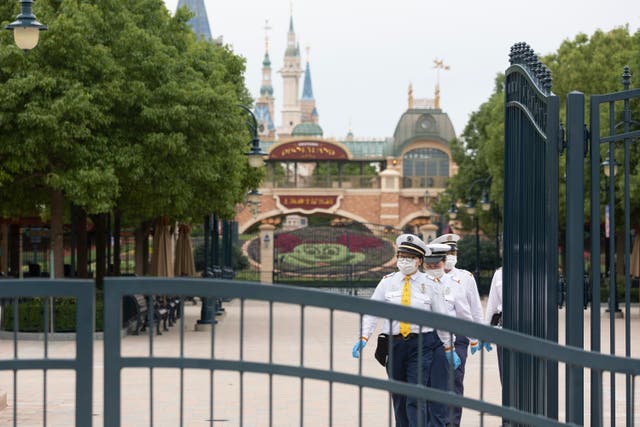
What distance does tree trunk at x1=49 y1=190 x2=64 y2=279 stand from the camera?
2328 cm

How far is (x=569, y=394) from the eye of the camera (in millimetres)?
5746

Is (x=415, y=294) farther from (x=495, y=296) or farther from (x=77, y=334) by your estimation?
(x=77, y=334)

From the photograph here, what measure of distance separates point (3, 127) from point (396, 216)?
58562 millimetres

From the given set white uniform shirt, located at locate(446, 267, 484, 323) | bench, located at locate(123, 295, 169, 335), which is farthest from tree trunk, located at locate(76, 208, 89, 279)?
white uniform shirt, located at locate(446, 267, 484, 323)

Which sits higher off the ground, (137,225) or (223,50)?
(223,50)

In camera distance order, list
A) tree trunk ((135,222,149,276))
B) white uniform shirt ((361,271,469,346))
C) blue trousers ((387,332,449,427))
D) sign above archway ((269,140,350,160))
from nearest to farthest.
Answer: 1. blue trousers ((387,332,449,427))
2. white uniform shirt ((361,271,469,346))
3. tree trunk ((135,222,149,276))
4. sign above archway ((269,140,350,160))

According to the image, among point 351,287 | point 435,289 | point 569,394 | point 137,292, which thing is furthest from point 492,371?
point 351,287

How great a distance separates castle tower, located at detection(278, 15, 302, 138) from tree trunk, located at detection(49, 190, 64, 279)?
160477 millimetres

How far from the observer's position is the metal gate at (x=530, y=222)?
21.9 feet

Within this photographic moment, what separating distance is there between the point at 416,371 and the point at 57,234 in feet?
49.5

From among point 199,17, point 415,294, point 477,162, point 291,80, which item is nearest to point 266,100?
point 291,80

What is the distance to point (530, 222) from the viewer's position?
298 inches

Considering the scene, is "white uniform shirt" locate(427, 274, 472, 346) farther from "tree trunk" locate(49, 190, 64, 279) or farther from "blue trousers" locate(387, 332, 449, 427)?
"tree trunk" locate(49, 190, 64, 279)

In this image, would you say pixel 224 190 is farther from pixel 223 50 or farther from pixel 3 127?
pixel 223 50
